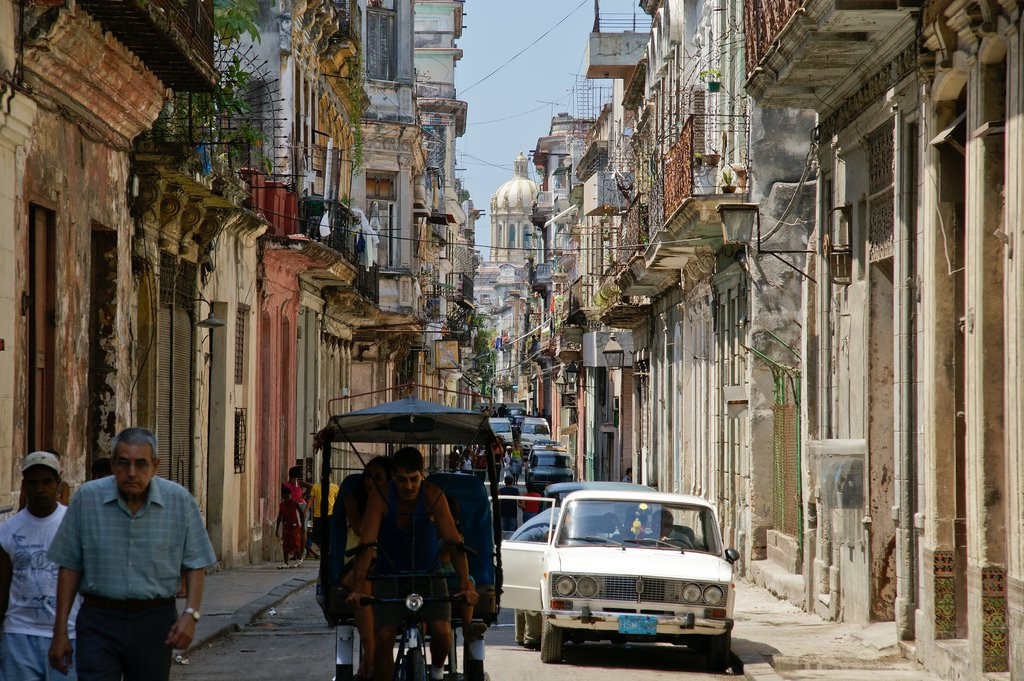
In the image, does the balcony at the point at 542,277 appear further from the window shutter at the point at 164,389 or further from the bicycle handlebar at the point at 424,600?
the bicycle handlebar at the point at 424,600

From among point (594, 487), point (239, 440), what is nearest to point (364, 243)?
point (239, 440)

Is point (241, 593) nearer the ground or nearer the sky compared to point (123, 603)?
nearer the ground

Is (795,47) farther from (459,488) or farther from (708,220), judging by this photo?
(708,220)

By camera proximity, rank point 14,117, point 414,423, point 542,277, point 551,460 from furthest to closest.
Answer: point 542,277
point 551,460
point 14,117
point 414,423

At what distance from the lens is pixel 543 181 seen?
116 metres

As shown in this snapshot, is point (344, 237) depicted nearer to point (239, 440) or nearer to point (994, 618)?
point (239, 440)

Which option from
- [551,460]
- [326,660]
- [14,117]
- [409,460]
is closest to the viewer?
[409,460]

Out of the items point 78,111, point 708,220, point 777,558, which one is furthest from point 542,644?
point 708,220

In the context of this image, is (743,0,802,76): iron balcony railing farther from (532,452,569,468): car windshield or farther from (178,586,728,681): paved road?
(532,452,569,468): car windshield

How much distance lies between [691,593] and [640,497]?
146 centimetres

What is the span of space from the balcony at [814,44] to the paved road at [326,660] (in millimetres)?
5384

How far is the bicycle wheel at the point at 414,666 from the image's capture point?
8.74 metres

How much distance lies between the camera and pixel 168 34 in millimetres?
13758

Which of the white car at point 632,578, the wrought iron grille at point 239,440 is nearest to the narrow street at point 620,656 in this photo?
the white car at point 632,578
